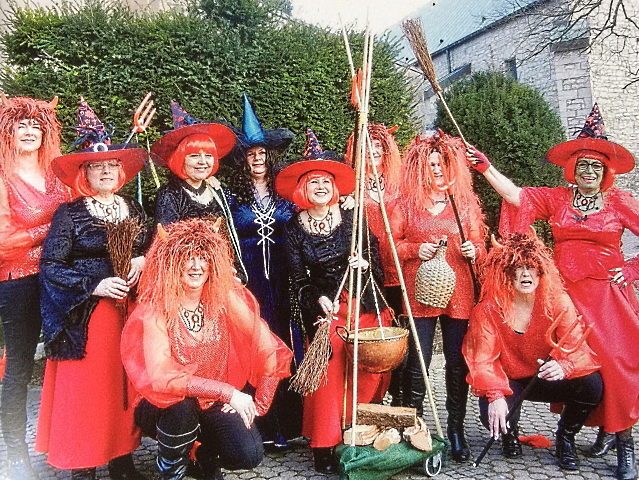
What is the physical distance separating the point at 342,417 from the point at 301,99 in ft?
11.6

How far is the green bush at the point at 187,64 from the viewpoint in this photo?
16.3ft

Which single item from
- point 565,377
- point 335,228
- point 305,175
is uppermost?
point 305,175

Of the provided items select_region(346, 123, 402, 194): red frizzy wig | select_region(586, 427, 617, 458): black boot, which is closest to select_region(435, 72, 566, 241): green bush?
select_region(346, 123, 402, 194): red frizzy wig

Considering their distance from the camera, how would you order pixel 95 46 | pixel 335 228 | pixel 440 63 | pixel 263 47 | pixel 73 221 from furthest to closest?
pixel 440 63 → pixel 263 47 → pixel 95 46 → pixel 335 228 → pixel 73 221

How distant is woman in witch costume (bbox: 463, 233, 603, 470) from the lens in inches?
129

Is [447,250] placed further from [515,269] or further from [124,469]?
[124,469]

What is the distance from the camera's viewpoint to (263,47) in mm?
5664

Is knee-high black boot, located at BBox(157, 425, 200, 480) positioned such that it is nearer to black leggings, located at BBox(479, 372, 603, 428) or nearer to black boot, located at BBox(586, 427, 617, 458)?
black leggings, located at BBox(479, 372, 603, 428)

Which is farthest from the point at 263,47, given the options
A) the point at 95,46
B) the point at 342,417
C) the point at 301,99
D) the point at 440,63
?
the point at 440,63

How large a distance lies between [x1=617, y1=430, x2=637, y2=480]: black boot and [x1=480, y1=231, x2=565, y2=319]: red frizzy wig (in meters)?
0.91

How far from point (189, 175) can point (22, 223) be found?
102 centimetres

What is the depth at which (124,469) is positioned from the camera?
3281 mm

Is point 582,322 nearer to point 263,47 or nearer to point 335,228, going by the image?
point 335,228

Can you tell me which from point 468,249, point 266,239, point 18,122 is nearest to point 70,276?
point 18,122
